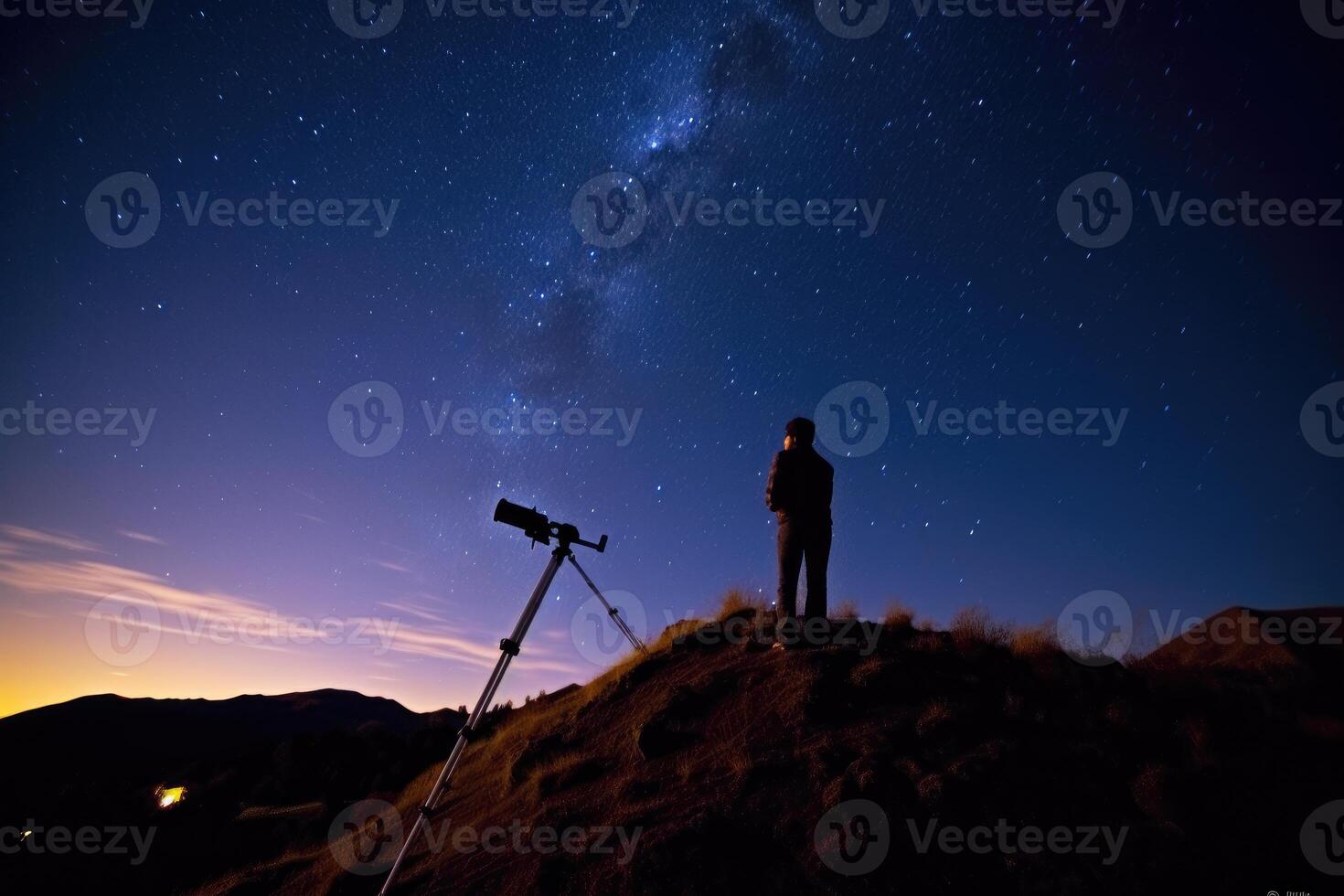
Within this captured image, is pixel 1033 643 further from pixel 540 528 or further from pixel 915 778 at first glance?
pixel 540 528

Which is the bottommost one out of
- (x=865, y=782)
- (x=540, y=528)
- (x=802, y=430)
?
(x=865, y=782)

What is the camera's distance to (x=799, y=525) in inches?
301

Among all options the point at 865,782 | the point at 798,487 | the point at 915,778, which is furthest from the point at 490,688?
the point at 798,487

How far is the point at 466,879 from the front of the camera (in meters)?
5.38

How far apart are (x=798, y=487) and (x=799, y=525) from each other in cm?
49

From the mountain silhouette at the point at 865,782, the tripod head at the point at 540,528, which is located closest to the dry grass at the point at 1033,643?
the mountain silhouette at the point at 865,782

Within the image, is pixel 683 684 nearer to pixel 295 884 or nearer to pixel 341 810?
pixel 295 884

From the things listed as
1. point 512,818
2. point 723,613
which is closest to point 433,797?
point 512,818

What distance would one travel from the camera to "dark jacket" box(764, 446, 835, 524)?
304 inches

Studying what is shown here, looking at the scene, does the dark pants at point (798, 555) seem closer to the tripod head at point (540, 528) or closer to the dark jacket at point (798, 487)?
the dark jacket at point (798, 487)

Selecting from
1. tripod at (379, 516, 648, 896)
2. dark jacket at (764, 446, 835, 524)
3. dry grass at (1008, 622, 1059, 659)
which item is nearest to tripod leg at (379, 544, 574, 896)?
tripod at (379, 516, 648, 896)

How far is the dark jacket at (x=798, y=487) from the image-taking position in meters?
7.71

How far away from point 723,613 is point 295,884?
664 centimetres

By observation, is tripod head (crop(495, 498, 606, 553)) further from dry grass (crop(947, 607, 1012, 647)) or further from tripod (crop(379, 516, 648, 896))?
dry grass (crop(947, 607, 1012, 647))
